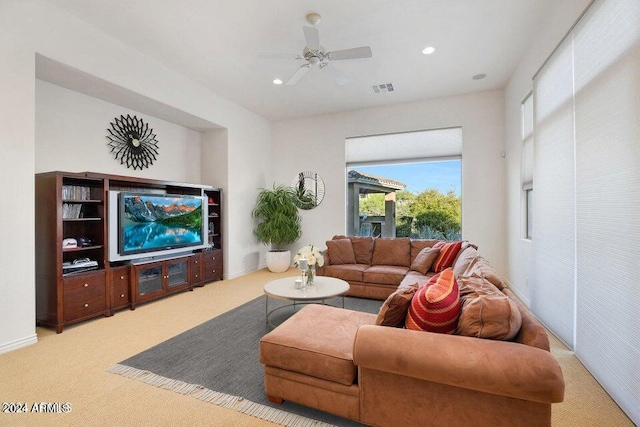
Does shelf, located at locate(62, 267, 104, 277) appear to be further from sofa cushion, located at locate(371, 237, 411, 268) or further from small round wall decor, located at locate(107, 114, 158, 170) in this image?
sofa cushion, located at locate(371, 237, 411, 268)

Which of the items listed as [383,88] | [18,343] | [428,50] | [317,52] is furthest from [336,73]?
[18,343]

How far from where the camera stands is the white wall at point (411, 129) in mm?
5148

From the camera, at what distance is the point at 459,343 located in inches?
55.6

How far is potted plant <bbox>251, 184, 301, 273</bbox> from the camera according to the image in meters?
5.99

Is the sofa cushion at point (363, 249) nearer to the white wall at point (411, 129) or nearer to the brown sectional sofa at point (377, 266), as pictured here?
the brown sectional sofa at point (377, 266)

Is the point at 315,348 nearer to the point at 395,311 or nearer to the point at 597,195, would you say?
the point at 395,311

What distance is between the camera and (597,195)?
2164mm

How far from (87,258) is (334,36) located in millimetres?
3952

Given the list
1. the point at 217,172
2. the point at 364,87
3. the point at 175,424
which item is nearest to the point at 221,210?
the point at 217,172

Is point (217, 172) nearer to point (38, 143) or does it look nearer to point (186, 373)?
point (38, 143)

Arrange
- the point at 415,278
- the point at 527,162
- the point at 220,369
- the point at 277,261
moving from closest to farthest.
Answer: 1. the point at 220,369
2. the point at 415,278
3. the point at 527,162
4. the point at 277,261

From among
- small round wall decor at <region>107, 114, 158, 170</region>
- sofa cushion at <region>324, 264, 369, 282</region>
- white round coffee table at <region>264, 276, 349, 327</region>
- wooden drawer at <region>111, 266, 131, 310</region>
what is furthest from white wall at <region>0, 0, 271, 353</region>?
sofa cushion at <region>324, 264, 369, 282</region>

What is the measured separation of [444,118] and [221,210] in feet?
14.5

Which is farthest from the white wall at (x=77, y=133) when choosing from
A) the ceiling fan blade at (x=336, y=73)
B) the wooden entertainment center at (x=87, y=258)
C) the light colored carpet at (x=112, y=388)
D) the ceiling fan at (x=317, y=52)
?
the ceiling fan blade at (x=336, y=73)
